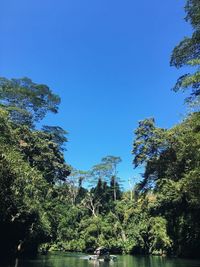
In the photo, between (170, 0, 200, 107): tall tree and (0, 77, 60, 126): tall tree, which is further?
(0, 77, 60, 126): tall tree

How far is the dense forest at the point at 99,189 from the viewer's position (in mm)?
21436

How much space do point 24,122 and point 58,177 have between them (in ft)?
37.5

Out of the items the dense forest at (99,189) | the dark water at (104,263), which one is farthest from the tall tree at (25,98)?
the dark water at (104,263)

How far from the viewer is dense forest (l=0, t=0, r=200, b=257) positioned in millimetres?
21436

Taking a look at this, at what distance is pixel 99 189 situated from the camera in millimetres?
65625

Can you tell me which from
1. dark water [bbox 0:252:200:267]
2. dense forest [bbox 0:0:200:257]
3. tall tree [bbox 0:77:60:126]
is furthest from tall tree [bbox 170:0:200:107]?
tall tree [bbox 0:77:60:126]

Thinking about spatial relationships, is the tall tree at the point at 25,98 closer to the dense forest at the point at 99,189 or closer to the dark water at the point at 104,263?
the dense forest at the point at 99,189

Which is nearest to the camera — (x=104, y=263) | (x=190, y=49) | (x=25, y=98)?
(x=190, y=49)

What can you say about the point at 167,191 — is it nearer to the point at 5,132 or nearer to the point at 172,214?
the point at 172,214

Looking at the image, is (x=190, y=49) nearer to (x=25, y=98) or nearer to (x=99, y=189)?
(x=25, y=98)

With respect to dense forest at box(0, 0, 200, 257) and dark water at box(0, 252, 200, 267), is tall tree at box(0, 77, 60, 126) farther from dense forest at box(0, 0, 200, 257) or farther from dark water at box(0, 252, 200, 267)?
dark water at box(0, 252, 200, 267)

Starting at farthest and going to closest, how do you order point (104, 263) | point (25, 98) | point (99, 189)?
1. point (99, 189)
2. point (25, 98)
3. point (104, 263)

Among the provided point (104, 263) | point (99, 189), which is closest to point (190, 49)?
point (104, 263)

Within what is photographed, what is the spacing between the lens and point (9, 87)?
4559 centimetres
